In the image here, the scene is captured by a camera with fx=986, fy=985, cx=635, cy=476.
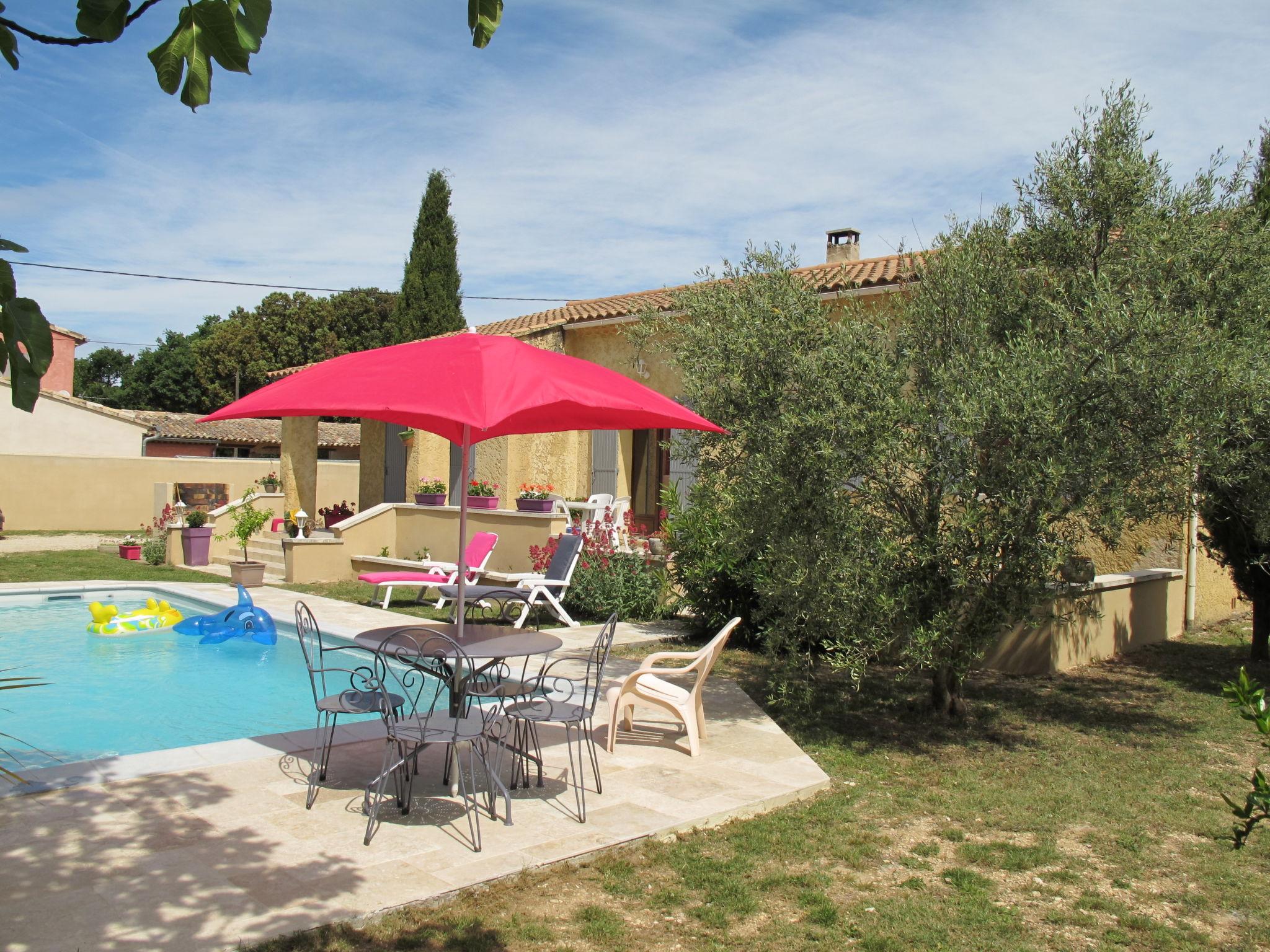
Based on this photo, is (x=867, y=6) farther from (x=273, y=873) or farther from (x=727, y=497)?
(x=273, y=873)

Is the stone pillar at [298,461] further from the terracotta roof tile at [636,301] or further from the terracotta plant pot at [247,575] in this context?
the terracotta plant pot at [247,575]

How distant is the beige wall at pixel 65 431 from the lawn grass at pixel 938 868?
2954cm

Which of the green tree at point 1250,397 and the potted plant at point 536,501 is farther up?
the green tree at point 1250,397

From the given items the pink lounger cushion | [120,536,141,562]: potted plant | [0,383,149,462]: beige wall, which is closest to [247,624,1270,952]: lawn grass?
the pink lounger cushion

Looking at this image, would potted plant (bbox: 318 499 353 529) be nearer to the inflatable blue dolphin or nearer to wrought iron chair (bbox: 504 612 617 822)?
the inflatable blue dolphin

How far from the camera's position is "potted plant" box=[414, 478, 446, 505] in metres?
16.7

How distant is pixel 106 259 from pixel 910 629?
86.4ft

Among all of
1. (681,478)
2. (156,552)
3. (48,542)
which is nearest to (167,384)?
(48,542)

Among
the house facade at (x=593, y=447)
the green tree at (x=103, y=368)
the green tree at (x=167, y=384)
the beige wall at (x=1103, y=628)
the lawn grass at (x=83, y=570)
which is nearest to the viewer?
the beige wall at (x=1103, y=628)

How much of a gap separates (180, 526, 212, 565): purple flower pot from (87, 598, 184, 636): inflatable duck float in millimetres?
5935

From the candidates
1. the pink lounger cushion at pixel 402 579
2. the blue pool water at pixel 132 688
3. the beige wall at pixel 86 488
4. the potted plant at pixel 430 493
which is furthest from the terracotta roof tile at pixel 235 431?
the blue pool water at pixel 132 688

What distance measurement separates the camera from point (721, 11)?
11.5 m

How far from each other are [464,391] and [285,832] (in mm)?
2368

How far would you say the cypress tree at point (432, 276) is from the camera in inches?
1050
